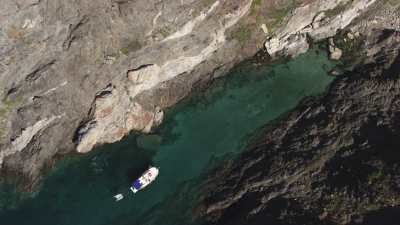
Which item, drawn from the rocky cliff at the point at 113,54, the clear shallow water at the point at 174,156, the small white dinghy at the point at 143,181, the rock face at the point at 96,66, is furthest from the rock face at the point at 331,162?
the rock face at the point at 96,66

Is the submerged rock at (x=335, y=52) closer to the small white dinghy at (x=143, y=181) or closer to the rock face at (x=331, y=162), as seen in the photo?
the rock face at (x=331, y=162)

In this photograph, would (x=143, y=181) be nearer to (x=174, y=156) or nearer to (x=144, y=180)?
(x=144, y=180)

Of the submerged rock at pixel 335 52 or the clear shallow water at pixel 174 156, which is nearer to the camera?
the clear shallow water at pixel 174 156

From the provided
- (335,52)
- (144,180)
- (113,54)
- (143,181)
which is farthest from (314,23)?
(143,181)

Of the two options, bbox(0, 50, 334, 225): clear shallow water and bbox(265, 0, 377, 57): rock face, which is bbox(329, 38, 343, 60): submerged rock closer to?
bbox(0, 50, 334, 225): clear shallow water

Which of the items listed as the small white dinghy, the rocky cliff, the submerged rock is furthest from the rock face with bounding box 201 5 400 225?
the rocky cliff

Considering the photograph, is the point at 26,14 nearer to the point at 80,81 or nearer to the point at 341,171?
the point at 80,81
